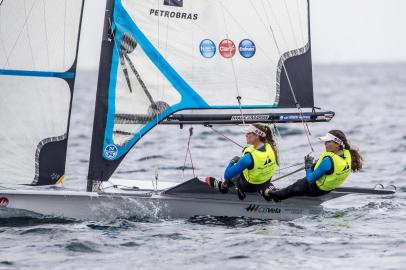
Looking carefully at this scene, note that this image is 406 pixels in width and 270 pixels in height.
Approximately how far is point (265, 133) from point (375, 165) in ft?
23.0

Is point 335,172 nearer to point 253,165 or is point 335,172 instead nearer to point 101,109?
point 253,165

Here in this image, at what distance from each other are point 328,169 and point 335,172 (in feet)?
0.36

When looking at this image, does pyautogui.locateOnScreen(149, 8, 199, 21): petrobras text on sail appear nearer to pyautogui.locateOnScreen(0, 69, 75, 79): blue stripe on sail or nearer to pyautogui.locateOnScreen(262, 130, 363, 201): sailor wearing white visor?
pyautogui.locateOnScreen(0, 69, 75, 79): blue stripe on sail

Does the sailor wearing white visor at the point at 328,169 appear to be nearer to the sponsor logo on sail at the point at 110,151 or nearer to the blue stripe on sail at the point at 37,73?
the sponsor logo on sail at the point at 110,151

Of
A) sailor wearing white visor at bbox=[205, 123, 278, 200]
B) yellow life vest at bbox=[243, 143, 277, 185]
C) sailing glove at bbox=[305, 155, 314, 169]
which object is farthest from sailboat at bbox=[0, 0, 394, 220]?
sailing glove at bbox=[305, 155, 314, 169]

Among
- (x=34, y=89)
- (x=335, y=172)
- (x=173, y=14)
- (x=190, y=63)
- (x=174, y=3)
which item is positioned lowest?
(x=335, y=172)

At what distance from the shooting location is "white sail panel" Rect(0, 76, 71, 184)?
1107cm

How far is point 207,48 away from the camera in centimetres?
1179

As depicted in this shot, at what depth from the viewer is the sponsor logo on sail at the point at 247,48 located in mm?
11914

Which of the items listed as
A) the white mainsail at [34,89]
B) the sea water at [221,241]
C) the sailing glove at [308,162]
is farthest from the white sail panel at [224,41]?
the sea water at [221,241]

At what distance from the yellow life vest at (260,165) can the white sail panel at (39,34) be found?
2.41m

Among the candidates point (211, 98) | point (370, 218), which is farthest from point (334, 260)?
point (211, 98)

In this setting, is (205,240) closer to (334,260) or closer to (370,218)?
(334,260)

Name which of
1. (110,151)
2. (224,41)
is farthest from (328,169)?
(110,151)
